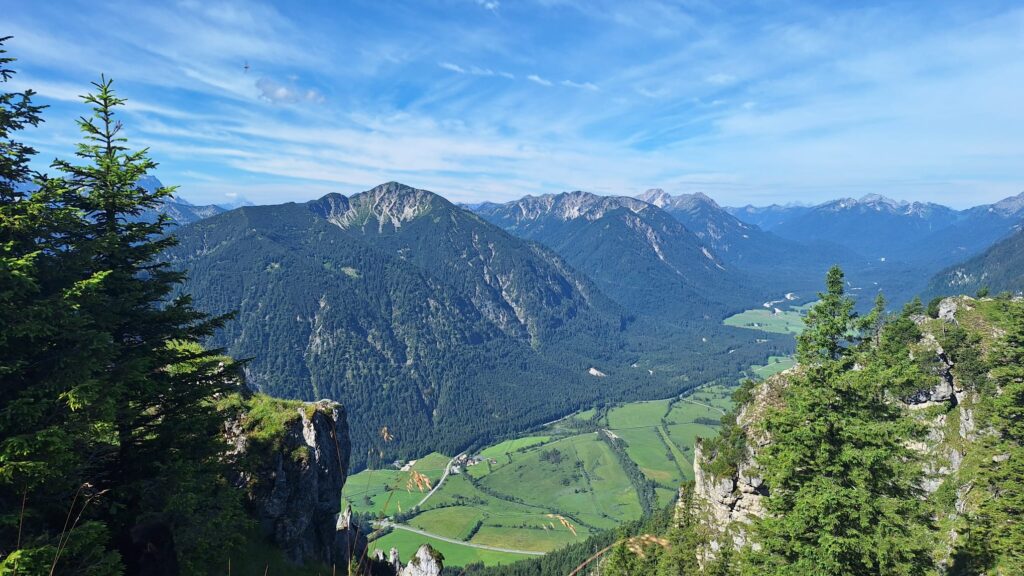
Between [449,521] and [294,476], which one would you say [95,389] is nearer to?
[294,476]

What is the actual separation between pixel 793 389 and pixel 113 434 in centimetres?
2432

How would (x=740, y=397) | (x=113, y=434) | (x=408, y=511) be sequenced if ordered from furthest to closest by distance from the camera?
(x=408, y=511)
(x=740, y=397)
(x=113, y=434)

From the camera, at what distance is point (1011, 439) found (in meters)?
22.1

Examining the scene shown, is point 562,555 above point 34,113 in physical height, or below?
below

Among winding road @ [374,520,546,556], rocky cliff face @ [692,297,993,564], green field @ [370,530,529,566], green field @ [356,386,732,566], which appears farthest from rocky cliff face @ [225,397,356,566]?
winding road @ [374,520,546,556]

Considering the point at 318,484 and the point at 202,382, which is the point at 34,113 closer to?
the point at 202,382

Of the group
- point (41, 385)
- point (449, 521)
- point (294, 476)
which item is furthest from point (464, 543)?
point (41, 385)

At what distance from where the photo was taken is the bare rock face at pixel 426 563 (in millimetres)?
33281

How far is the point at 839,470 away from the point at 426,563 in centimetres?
2841

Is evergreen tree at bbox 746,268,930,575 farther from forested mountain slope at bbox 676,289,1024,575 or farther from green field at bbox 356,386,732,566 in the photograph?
green field at bbox 356,386,732,566

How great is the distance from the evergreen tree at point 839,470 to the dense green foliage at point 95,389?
2004 centimetres

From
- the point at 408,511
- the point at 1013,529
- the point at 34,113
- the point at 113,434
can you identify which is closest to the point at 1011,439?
the point at 1013,529

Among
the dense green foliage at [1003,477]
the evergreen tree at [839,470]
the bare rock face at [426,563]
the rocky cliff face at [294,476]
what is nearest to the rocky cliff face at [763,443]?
the dense green foliage at [1003,477]

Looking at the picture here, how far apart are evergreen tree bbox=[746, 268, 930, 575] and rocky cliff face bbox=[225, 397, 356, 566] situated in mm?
20893
